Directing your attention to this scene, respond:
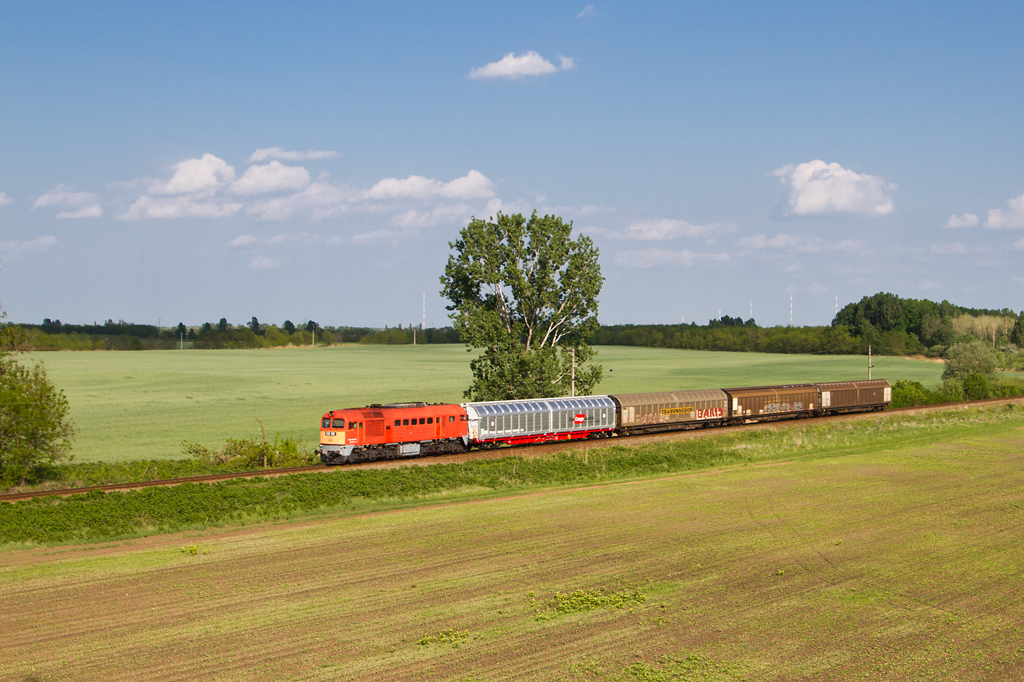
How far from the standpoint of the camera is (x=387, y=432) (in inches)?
1703

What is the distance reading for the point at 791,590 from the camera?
22688 millimetres

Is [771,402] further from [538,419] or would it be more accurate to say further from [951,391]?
[951,391]

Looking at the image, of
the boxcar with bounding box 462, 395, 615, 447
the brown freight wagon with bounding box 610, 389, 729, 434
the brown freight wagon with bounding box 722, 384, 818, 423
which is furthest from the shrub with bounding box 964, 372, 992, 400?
the boxcar with bounding box 462, 395, 615, 447

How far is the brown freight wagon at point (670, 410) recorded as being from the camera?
56.4 meters

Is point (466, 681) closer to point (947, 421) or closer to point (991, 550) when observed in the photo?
point (991, 550)

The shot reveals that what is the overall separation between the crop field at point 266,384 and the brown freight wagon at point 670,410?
24.8m

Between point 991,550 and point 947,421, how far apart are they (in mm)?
49856

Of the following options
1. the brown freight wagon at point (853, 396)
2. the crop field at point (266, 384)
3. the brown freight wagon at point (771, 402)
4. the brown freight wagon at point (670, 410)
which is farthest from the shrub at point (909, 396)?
the brown freight wagon at point (670, 410)

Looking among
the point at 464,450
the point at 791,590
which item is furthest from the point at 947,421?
the point at 791,590

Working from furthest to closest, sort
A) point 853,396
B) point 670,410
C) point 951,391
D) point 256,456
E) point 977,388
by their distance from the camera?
point 977,388 < point 951,391 < point 853,396 < point 670,410 < point 256,456

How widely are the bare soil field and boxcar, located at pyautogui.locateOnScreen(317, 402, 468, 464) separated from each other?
886cm

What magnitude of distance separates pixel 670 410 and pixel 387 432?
2475 cm

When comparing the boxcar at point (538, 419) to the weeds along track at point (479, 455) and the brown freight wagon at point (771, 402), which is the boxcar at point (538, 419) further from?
the brown freight wagon at point (771, 402)

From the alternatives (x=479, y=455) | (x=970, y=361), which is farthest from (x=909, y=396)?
(x=479, y=455)
